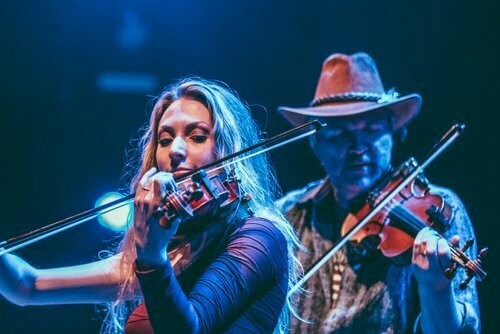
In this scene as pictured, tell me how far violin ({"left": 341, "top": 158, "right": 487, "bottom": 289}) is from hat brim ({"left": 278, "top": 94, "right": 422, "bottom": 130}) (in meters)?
0.29

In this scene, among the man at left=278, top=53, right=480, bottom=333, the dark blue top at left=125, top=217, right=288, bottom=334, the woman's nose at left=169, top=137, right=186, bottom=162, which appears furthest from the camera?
the man at left=278, top=53, right=480, bottom=333

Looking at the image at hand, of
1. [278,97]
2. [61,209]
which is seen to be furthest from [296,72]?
[61,209]

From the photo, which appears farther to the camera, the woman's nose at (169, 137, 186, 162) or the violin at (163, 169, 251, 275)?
the woman's nose at (169, 137, 186, 162)

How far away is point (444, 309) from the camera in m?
2.37

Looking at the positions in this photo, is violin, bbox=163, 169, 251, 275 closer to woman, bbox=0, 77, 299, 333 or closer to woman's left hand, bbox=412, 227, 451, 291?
woman, bbox=0, 77, 299, 333

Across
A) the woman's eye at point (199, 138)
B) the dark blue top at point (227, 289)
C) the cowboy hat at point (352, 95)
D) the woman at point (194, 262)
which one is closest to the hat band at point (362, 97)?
the cowboy hat at point (352, 95)

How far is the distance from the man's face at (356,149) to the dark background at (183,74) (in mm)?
545

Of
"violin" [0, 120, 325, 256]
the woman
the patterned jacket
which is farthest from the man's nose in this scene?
"violin" [0, 120, 325, 256]

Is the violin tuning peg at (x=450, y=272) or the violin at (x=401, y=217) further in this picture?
the violin at (x=401, y=217)

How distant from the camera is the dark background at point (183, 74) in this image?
3.20 meters

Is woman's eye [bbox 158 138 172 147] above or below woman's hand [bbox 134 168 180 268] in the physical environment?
above

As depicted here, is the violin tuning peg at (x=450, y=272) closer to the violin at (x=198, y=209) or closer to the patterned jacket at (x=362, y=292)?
the patterned jacket at (x=362, y=292)

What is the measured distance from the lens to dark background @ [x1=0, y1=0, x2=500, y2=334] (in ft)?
10.5

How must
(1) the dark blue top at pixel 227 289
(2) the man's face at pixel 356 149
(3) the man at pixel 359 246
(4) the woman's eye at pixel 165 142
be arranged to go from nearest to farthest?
(1) the dark blue top at pixel 227 289
(4) the woman's eye at pixel 165 142
(3) the man at pixel 359 246
(2) the man's face at pixel 356 149
